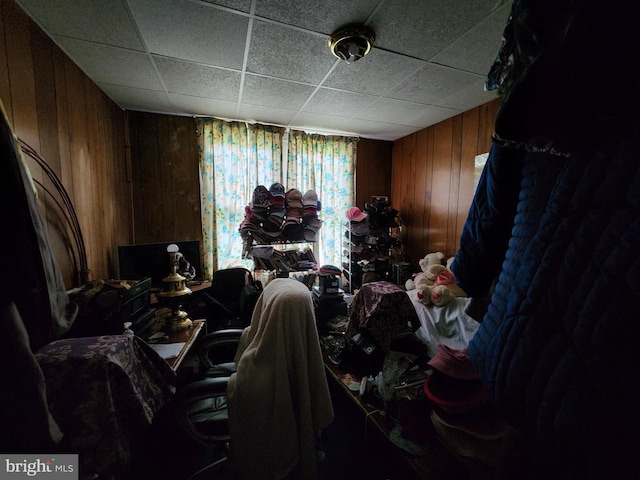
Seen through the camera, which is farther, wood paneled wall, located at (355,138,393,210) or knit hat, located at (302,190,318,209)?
wood paneled wall, located at (355,138,393,210)

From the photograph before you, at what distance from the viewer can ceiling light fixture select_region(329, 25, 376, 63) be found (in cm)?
133

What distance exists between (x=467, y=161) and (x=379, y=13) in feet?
5.80

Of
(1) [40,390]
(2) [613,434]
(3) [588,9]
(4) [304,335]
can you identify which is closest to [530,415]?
(2) [613,434]

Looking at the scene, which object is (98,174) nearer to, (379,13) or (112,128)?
(112,128)

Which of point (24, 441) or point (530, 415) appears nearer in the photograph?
point (530, 415)

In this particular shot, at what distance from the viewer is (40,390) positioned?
0.53 m

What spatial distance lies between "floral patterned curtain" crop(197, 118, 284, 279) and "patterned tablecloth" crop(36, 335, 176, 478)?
205cm

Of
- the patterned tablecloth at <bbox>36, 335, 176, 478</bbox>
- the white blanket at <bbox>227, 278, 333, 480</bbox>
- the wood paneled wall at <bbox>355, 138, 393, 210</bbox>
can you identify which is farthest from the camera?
the wood paneled wall at <bbox>355, 138, 393, 210</bbox>

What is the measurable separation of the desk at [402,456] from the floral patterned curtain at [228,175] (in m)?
1.98

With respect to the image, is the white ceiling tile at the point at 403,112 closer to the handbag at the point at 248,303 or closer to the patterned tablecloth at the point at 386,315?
the patterned tablecloth at the point at 386,315

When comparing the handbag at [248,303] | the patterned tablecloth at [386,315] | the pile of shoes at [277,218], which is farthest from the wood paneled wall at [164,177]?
the patterned tablecloth at [386,315]

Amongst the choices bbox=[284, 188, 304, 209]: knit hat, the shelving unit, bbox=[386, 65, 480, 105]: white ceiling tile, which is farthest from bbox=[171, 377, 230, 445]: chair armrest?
bbox=[386, 65, 480, 105]: white ceiling tile

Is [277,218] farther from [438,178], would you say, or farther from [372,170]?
[438,178]

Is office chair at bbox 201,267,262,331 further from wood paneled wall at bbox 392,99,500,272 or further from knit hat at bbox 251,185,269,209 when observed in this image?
wood paneled wall at bbox 392,99,500,272
